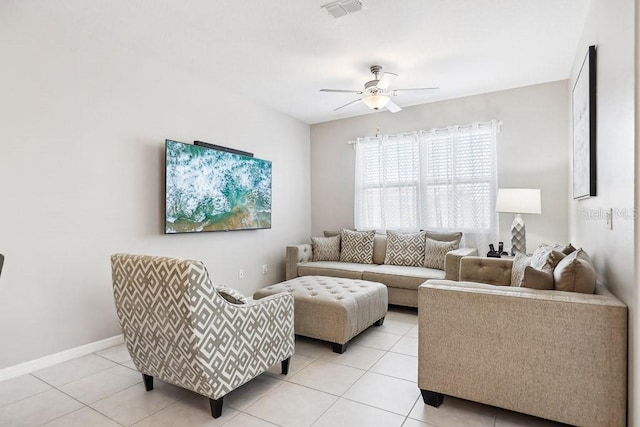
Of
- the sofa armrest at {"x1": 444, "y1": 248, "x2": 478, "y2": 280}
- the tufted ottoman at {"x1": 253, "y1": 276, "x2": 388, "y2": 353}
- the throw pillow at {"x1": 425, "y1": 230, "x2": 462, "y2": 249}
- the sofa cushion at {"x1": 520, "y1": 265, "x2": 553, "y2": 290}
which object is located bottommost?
the tufted ottoman at {"x1": 253, "y1": 276, "x2": 388, "y2": 353}

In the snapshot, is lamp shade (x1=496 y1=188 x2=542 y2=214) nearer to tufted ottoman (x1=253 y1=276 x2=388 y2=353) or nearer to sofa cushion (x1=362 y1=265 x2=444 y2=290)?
sofa cushion (x1=362 y1=265 x2=444 y2=290)

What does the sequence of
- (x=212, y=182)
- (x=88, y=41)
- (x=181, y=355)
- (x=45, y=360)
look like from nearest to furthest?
1. (x=181, y=355)
2. (x=45, y=360)
3. (x=88, y=41)
4. (x=212, y=182)

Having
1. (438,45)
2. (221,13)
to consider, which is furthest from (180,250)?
(438,45)

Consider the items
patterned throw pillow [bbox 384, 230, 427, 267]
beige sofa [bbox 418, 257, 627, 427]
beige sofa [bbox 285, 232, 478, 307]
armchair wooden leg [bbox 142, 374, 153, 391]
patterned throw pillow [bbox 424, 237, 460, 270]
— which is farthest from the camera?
patterned throw pillow [bbox 384, 230, 427, 267]

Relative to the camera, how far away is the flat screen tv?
340 cm

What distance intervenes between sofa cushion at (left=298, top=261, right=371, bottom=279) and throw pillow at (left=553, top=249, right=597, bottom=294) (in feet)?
8.18

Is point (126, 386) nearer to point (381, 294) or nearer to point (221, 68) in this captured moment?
point (381, 294)

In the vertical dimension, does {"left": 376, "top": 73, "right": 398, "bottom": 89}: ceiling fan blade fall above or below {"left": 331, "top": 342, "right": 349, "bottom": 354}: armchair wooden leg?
above

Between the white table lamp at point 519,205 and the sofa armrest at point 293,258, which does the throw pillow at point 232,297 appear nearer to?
the sofa armrest at point 293,258

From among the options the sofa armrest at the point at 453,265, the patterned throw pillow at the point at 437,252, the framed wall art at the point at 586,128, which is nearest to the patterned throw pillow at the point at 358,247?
the patterned throw pillow at the point at 437,252

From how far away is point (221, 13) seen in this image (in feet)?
8.55

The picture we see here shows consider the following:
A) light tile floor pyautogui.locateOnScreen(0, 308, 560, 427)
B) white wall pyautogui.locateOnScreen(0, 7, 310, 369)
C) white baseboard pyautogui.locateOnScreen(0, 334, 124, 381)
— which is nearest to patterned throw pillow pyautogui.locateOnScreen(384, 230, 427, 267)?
light tile floor pyautogui.locateOnScreen(0, 308, 560, 427)

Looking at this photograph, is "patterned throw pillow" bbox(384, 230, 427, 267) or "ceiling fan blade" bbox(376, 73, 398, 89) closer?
"ceiling fan blade" bbox(376, 73, 398, 89)

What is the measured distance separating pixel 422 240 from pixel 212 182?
2638 millimetres
